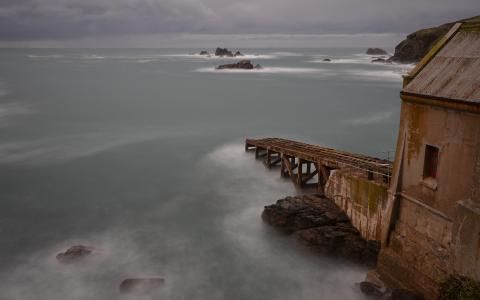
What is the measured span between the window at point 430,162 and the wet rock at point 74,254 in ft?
35.0

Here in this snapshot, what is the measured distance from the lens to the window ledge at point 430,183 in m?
10.3

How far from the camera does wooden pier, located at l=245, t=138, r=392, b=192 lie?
15.2m

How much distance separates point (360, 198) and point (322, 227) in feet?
5.29

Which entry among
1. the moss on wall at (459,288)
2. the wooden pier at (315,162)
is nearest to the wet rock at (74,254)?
the wooden pier at (315,162)

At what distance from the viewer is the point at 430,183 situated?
34.3 feet

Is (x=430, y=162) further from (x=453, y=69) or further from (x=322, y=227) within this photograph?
(x=322, y=227)

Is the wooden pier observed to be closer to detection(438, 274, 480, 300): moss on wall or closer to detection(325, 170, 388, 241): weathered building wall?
detection(325, 170, 388, 241): weathered building wall

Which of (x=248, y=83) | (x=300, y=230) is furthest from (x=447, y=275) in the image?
(x=248, y=83)

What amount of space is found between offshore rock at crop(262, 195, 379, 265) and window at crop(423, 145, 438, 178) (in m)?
3.30

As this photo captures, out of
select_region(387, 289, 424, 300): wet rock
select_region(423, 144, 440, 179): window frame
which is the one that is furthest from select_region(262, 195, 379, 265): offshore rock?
select_region(423, 144, 440, 179): window frame

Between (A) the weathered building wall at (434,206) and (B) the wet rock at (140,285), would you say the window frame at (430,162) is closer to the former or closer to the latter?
(A) the weathered building wall at (434,206)

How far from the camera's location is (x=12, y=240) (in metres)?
15.8

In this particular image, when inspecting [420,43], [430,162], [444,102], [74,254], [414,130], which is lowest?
[74,254]

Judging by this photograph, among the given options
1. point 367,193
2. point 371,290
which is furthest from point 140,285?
point 367,193
